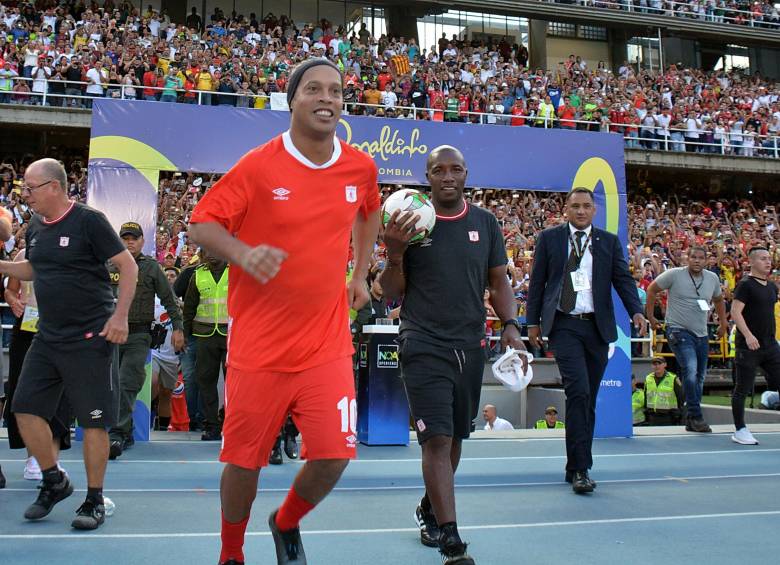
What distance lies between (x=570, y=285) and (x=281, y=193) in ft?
11.2

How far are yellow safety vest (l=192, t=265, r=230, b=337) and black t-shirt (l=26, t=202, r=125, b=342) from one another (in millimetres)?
3571

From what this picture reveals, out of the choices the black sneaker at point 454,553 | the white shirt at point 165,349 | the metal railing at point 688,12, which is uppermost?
the metal railing at point 688,12

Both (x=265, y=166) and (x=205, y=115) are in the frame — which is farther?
(x=205, y=115)

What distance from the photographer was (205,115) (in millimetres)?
8766

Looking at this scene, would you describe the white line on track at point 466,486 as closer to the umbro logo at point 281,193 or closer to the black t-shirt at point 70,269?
the black t-shirt at point 70,269

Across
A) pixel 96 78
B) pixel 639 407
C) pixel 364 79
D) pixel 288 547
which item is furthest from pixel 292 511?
pixel 364 79

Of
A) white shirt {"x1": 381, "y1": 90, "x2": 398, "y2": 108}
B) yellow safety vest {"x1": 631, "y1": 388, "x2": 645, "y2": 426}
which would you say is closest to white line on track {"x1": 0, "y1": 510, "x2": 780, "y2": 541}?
yellow safety vest {"x1": 631, "y1": 388, "x2": 645, "y2": 426}

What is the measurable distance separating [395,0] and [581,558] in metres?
28.5

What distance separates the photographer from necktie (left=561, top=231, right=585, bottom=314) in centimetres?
610

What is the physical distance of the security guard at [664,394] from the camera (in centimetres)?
1240

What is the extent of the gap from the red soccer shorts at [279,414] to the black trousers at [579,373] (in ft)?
10.1

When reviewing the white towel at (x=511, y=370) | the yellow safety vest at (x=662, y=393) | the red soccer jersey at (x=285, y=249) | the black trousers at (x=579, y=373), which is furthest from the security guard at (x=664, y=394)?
the red soccer jersey at (x=285, y=249)

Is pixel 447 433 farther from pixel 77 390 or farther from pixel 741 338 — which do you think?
pixel 741 338

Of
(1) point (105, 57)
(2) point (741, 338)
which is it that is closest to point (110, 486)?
(2) point (741, 338)
